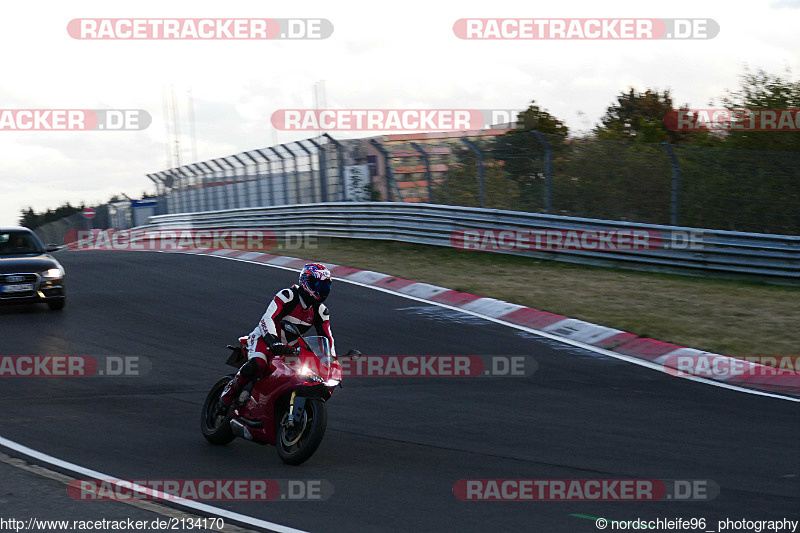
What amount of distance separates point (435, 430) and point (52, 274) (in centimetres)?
902

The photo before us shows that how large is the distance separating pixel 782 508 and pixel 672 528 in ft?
2.61

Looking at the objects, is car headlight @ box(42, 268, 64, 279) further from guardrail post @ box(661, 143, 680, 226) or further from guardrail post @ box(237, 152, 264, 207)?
guardrail post @ box(237, 152, 264, 207)

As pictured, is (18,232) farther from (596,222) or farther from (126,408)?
(596,222)

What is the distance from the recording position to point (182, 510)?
19.1 ft

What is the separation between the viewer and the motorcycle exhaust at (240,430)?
7258mm

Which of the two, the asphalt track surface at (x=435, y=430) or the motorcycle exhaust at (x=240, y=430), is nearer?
the asphalt track surface at (x=435, y=430)

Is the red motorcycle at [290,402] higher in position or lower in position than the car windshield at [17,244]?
lower

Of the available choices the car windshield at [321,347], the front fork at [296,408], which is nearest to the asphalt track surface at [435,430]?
the front fork at [296,408]

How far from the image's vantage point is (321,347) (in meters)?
6.84

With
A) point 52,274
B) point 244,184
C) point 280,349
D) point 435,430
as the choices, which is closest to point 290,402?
point 280,349

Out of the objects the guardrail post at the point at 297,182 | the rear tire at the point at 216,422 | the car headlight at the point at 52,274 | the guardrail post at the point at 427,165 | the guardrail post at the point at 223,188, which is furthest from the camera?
the guardrail post at the point at 223,188

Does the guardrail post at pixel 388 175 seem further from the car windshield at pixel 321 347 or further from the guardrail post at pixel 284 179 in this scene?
the car windshield at pixel 321 347

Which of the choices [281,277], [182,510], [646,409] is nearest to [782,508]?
[646,409]

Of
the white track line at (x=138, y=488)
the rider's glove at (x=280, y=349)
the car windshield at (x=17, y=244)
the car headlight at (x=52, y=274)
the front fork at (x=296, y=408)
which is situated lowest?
the white track line at (x=138, y=488)
